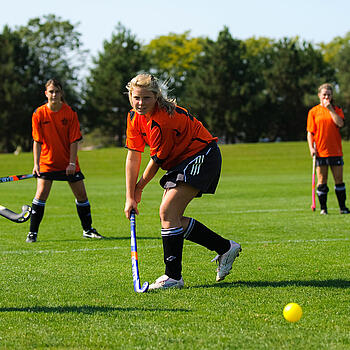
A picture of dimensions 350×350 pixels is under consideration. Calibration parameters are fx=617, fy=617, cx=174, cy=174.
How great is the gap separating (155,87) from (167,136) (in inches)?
16.9

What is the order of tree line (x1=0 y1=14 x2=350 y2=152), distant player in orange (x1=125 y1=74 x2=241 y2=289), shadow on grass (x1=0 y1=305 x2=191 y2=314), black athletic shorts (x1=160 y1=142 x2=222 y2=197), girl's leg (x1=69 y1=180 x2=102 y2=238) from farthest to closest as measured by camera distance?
1. tree line (x1=0 y1=14 x2=350 y2=152)
2. girl's leg (x1=69 y1=180 x2=102 y2=238)
3. black athletic shorts (x1=160 y1=142 x2=222 y2=197)
4. distant player in orange (x1=125 y1=74 x2=241 y2=289)
5. shadow on grass (x1=0 y1=305 x2=191 y2=314)

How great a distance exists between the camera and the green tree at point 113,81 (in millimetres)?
62938

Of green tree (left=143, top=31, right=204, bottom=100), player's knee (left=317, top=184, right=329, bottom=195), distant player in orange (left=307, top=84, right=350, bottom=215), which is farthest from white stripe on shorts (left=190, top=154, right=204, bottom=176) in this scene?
green tree (left=143, top=31, right=204, bottom=100)

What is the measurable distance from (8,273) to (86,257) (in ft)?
3.87

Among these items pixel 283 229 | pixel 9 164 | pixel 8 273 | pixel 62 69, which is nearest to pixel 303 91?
pixel 62 69

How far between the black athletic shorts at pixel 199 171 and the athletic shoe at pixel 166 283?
0.81 m

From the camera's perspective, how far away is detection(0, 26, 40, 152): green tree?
56781 millimetres

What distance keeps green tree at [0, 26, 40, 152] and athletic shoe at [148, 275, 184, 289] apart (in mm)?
53456

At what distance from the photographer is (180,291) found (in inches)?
207

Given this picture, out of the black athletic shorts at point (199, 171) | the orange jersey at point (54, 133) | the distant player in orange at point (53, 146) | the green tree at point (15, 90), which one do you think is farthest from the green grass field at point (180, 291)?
the green tree at point (15, 90)

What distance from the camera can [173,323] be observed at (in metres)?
4.20

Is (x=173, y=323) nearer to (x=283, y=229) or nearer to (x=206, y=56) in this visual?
(x=283, y=229)

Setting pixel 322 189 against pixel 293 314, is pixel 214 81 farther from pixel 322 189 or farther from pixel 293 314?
pixel 293 314

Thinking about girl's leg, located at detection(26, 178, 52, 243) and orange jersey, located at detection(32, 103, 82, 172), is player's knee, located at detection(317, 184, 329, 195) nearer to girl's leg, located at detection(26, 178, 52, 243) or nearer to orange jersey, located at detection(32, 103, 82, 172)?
orange jersey, located at detection(32, 103, 82, 172)
